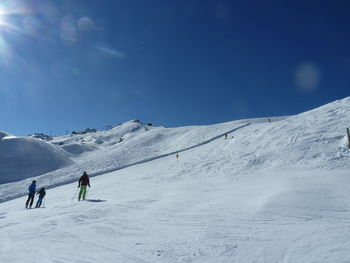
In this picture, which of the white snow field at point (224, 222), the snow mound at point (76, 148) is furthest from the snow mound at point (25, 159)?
the white snow field at point (224, 222)

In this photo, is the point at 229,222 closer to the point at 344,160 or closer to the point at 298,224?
the point at 298,224

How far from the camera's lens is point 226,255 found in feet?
17.9

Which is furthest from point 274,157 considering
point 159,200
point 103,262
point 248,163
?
point 103,262

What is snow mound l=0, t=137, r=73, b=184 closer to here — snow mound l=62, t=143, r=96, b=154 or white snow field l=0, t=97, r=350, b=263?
snow mound l=62, t=143, r=96, b=154

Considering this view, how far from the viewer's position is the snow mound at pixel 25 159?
4000 centimetres

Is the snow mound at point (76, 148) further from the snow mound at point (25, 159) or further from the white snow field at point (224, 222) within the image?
the white snow field at point (224, 222)

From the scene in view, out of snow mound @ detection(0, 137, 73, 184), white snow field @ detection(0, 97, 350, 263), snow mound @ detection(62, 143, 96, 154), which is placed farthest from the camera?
snow mound @ detection(62, 143, 96, 154)

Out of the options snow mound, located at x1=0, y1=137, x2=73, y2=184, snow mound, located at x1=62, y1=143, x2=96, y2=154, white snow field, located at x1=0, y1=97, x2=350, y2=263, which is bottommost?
white snow field, located at x1=0, y1=97, x2=350, y2=263

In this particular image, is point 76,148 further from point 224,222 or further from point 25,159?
point 224,222

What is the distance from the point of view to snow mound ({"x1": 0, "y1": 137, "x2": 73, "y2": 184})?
40000mm

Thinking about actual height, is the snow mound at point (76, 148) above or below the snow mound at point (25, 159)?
above

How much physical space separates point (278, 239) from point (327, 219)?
196 centimetres

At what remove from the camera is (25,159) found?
4491 cm

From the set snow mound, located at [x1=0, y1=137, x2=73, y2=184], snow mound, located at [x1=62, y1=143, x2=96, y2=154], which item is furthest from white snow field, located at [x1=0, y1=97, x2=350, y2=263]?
snow mound, located at [x1=62, y1=143, x2=96, y2=154]
